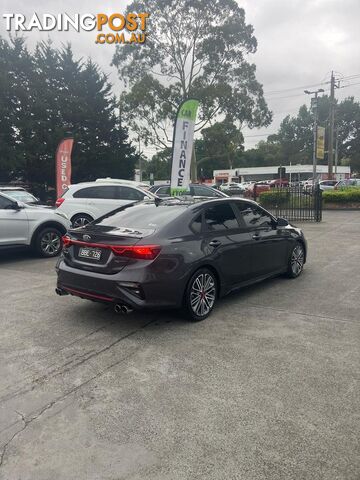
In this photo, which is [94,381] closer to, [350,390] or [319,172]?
[350,390]

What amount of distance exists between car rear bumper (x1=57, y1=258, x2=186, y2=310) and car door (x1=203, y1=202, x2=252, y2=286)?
74 cm

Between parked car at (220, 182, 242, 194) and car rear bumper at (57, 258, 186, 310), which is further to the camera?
parked car at (220, 182, 242, 194)

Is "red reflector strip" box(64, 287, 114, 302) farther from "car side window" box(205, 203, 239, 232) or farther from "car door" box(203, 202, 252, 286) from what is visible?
"car side window" box(205, 203, 239, 232)

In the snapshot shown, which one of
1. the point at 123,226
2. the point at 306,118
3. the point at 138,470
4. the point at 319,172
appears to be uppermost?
the point at 306,118

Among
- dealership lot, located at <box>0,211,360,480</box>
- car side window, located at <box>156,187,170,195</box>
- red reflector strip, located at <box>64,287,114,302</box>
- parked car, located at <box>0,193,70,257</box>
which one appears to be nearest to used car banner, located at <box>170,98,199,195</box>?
parked car, located at <box>0,193,70,257</box>

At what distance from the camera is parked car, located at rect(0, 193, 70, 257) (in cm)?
868

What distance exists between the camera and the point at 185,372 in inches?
144

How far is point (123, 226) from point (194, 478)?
3193 millimetres

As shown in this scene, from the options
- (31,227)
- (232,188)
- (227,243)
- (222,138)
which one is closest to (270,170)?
(232,188)

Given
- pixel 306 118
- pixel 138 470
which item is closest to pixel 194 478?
pixel 138 470

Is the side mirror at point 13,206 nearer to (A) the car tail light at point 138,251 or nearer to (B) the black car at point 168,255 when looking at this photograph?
(B) the black car at point 168,255

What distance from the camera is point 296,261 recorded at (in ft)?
23.3

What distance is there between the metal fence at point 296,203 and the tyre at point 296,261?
927 cm

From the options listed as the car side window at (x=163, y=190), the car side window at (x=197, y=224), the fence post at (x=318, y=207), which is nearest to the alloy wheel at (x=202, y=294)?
the car side window at (x=197, y=224)
